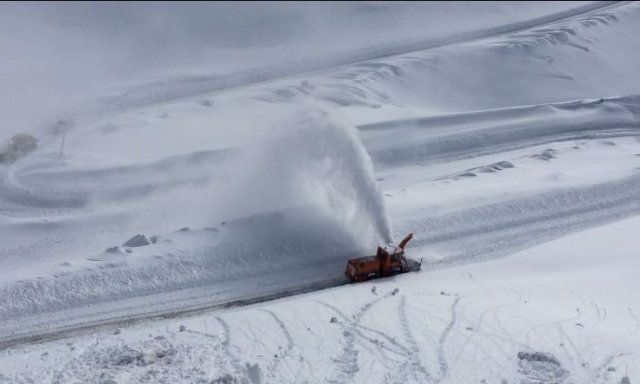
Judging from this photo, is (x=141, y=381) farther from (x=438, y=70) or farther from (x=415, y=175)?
(x=438, y=70)

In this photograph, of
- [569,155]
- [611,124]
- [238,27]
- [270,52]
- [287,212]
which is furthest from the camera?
[238,27]

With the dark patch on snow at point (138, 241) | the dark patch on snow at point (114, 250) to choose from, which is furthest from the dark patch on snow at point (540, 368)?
the dark patch on snow at point (114, 250)

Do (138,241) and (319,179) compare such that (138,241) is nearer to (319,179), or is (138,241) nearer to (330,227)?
(330,227)

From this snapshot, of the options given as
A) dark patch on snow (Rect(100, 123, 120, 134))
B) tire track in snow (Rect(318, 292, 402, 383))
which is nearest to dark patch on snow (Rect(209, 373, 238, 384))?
tire track in snow (Rect(318, 292, 402, 383))

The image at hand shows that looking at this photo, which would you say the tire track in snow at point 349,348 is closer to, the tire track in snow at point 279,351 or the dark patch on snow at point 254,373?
the tire track in snow at point 279,351

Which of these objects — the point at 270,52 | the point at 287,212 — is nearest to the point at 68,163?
the point at 287,212

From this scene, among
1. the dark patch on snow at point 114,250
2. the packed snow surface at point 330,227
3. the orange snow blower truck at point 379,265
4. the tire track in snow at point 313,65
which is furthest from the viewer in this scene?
the tire track in snow at point 313,65

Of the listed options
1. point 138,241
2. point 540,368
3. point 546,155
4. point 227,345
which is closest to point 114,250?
point 138,241
